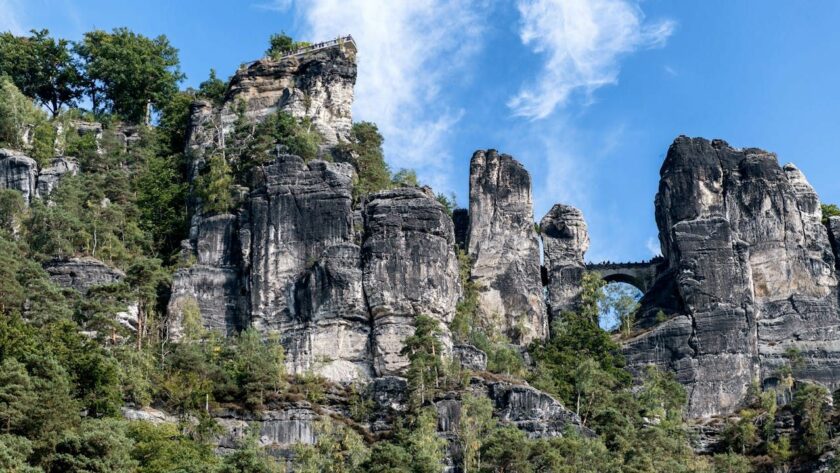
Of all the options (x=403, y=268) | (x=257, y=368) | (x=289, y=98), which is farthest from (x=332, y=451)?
(x=289, y=98)

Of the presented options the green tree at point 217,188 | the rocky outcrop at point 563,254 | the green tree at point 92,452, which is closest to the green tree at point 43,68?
the green tree at point 217,188

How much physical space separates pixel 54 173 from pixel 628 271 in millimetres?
28839

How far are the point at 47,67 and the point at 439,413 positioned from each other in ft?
109

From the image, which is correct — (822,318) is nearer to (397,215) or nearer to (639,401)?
(639,401)

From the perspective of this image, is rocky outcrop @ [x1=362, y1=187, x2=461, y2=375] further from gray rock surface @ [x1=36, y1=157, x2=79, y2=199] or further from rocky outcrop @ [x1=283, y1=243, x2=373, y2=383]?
gray rock surface @ [x1=36, y1=157, x2=79, y2=199]

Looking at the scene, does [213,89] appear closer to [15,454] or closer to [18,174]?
[18,174]

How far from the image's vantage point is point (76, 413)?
52969mm

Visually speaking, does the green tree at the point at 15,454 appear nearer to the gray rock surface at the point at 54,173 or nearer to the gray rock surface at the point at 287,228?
the gray rock surface at the point at 287,228

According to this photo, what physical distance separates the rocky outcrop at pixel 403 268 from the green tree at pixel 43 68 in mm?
21538

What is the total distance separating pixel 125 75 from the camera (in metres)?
85.5

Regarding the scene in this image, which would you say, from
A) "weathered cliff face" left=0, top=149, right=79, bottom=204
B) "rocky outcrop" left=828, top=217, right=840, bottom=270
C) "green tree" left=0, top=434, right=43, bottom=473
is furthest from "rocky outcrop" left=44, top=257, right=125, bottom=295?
"rocky outcrop" left=828, top=217, right=840, bottom=270

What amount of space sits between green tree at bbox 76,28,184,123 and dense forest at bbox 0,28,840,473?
4.1 inches

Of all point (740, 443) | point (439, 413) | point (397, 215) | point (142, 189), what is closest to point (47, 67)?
point (142, 189)

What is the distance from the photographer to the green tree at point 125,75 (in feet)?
280
